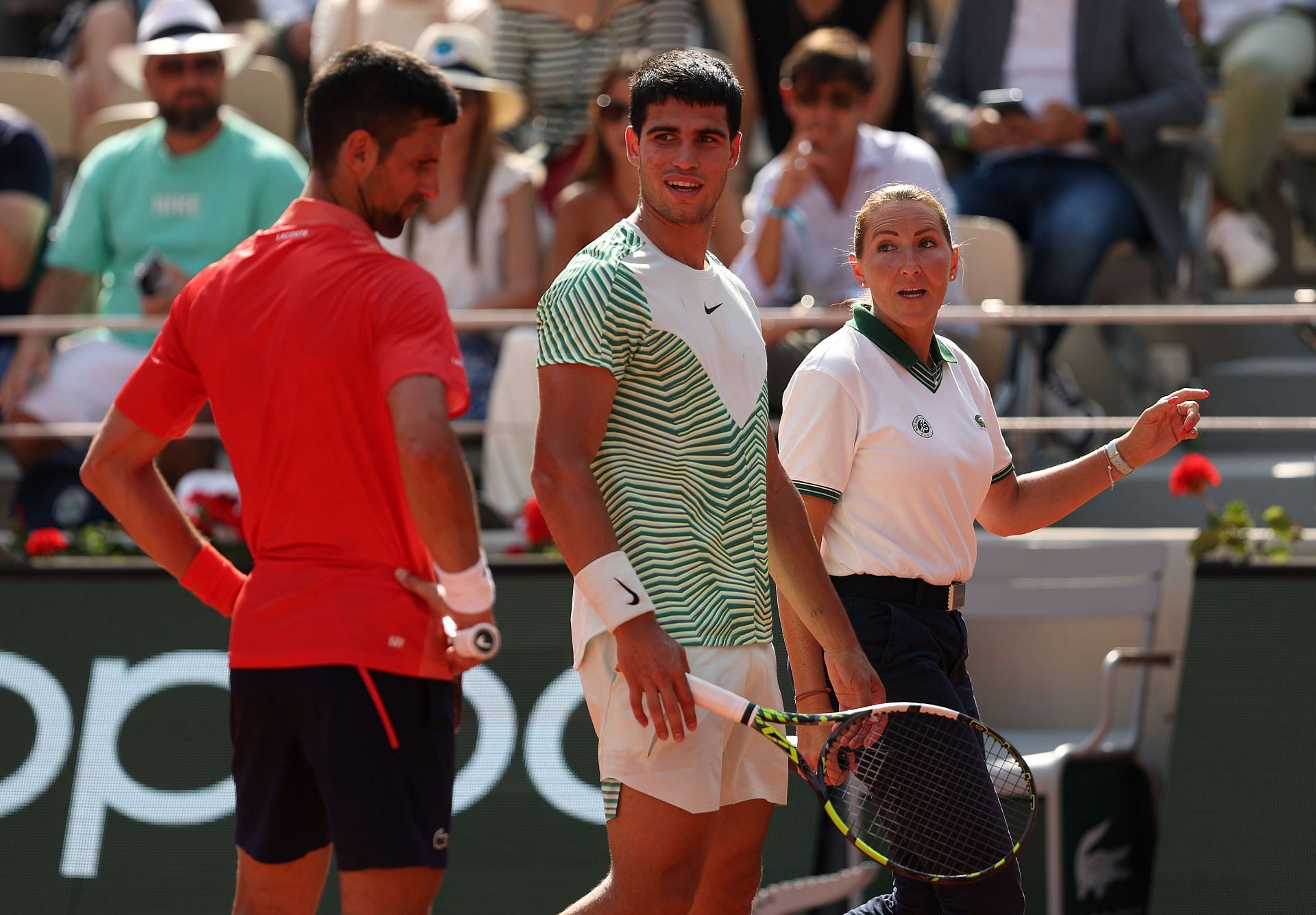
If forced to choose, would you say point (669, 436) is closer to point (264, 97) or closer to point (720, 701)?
point (720, 701)

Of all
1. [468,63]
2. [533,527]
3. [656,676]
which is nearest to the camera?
[656,676]

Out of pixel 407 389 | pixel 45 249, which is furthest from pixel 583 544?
pixel 45 249

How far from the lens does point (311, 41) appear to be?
9180 mm

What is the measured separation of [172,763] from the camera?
18.5 feet

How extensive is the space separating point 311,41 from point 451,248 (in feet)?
8.68

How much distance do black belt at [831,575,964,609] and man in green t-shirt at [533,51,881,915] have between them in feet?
0.75

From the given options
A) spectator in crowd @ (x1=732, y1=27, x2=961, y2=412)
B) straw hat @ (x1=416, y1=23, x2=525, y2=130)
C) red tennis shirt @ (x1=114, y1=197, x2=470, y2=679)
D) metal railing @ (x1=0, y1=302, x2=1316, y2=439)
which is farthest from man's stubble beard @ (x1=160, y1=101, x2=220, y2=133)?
red tennis shirt @ (x1=114, y1=197, x2=470, y2=679)

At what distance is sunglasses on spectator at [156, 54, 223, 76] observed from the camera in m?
7.19

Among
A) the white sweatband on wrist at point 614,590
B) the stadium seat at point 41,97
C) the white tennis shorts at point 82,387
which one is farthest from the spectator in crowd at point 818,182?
the stadium seat at point 41,97

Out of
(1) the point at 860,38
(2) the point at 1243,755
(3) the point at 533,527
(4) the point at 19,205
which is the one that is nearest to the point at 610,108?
(1) the point at 860,38

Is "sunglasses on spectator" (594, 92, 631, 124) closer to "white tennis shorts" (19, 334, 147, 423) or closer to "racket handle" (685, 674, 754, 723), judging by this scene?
"white tennis shorts" (19, 334, 147, 423)

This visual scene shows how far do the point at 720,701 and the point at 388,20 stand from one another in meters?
Answer: 6.01

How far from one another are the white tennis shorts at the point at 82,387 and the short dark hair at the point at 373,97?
11.8 ft

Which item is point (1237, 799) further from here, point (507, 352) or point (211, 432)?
point (211, 432)
